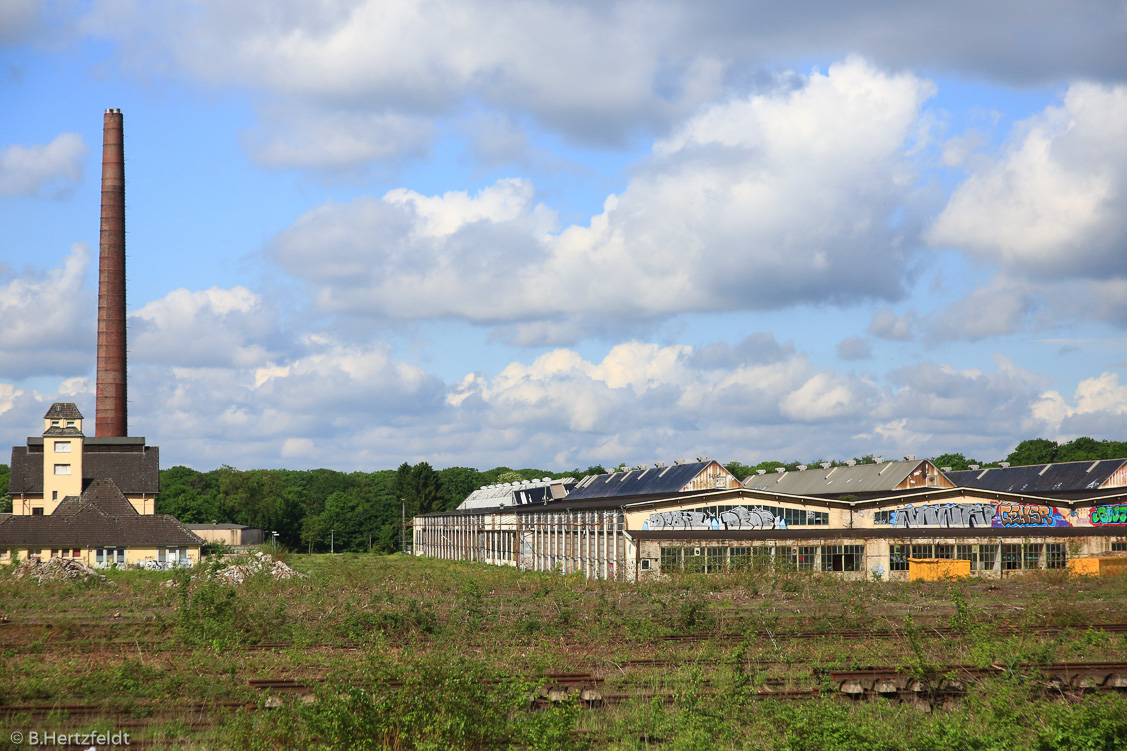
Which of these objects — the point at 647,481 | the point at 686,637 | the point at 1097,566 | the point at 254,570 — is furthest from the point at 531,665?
the point at 647,481

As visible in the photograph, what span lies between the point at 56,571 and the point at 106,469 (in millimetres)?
32930

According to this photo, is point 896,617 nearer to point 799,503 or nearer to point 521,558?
point 799,503

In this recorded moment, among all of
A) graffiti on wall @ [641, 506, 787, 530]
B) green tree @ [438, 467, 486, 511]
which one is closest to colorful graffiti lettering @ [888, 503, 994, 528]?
graffiti on wall @ [641, 506, 787, 530]

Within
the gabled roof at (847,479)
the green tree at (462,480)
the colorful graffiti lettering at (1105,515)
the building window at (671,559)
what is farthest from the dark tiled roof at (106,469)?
the green tree at (462,480)

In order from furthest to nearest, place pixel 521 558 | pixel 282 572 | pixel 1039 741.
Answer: pixel 521 558
pixel 282 572
pixel 1039 741

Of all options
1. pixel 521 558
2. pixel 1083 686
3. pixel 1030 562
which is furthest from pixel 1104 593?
pixel 521 558

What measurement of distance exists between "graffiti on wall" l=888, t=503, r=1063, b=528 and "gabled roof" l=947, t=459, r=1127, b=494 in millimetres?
12692

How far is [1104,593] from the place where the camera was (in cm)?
3575

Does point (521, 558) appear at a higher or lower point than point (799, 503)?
lower

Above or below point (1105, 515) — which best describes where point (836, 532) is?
below

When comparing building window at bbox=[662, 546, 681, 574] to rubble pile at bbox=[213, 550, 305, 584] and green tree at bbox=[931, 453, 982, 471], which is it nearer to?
rubble pile at bbox=[213, 550, 305, 584]

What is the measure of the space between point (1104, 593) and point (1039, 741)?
2866cm

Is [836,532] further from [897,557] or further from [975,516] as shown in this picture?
[975,516]

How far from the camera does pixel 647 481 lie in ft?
254
